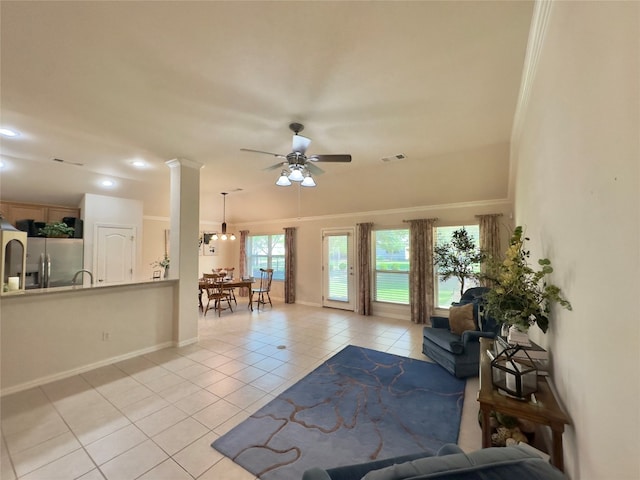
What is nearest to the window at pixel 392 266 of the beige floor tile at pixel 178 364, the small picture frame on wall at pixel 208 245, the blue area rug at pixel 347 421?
the blue area rug at pixel 347 421

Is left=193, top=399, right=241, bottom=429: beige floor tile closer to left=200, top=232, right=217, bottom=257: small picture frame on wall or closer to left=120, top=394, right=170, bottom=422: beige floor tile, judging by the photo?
left=120, top=394, right=170, bottom=422: beige floor tile

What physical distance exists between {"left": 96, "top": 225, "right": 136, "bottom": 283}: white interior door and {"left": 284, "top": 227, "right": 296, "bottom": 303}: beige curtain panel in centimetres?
378

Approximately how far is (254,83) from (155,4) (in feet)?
2.78

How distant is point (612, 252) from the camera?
2.81 ft

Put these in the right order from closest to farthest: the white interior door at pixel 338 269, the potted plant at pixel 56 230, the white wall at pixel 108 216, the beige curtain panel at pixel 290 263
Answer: the potted plant at pixel 56 230, the white wall at pixel 108 216, the white interior door at pixel 338 269, the beige curtain panel at pixel 290 263

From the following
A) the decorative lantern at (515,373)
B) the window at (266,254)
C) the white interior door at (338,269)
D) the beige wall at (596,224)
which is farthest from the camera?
the window at (266,254)

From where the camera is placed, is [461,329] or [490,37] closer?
[490,37]

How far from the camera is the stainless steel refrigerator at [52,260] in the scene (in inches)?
197

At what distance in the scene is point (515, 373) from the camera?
4.95ft

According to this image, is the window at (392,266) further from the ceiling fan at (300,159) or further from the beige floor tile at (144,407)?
the beige floor tile at (144,407)

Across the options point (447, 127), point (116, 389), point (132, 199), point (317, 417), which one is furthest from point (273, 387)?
point (132, 199)

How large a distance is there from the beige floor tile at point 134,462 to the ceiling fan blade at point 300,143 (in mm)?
2990

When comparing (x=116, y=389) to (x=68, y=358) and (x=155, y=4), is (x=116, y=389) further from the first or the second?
(x=155, y=4)

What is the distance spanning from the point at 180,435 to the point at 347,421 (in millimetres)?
1419
